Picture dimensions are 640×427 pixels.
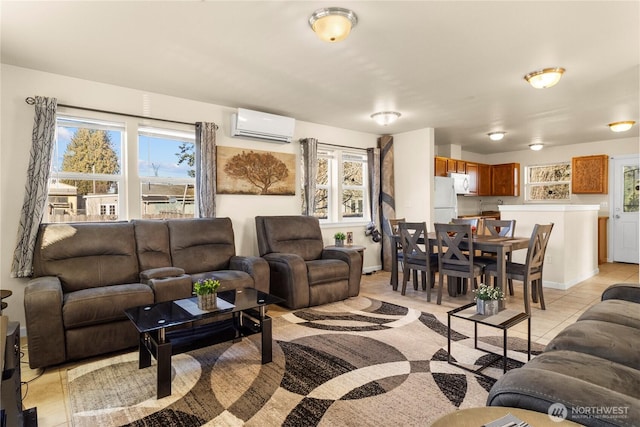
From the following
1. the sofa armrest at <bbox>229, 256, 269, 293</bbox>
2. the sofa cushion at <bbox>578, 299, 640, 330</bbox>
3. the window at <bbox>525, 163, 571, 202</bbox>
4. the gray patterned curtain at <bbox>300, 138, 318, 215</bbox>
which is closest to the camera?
the sofa cushion at <bbox>578, 299, 640, 330</bbox>

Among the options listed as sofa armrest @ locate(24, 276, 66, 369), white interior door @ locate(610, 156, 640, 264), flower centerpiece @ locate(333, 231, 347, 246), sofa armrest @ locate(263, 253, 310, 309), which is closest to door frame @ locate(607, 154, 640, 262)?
white interior door @ locate(610, 156, 640, 264)

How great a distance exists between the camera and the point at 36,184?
10.7ft

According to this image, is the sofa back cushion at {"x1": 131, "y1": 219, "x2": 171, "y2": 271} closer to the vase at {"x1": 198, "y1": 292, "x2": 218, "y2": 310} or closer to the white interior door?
the vase at {"x1": 198, "y1": 292, "x2": 218, "y2": 310}

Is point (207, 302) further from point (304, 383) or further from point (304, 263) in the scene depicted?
point (304, 263)

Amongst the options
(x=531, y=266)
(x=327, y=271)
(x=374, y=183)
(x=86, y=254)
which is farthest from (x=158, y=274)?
(x=374, y=183)

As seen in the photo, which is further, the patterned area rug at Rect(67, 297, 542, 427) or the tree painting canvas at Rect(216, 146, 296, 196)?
the tree painting canvas at Rect(216, 146, 296, 196)

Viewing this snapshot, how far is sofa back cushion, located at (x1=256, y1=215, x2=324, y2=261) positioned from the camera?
4488 mm

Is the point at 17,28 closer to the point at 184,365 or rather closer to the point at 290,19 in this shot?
the point at 290,19

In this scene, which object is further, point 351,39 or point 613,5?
point 351,39

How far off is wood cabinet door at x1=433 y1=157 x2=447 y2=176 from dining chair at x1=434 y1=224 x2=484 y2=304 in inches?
109

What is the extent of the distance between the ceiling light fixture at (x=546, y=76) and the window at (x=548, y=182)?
549 centimetres

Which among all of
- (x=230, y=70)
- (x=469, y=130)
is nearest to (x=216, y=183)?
Result: (x=230, y=70)

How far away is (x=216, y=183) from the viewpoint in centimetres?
446

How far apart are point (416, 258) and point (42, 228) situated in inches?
157
